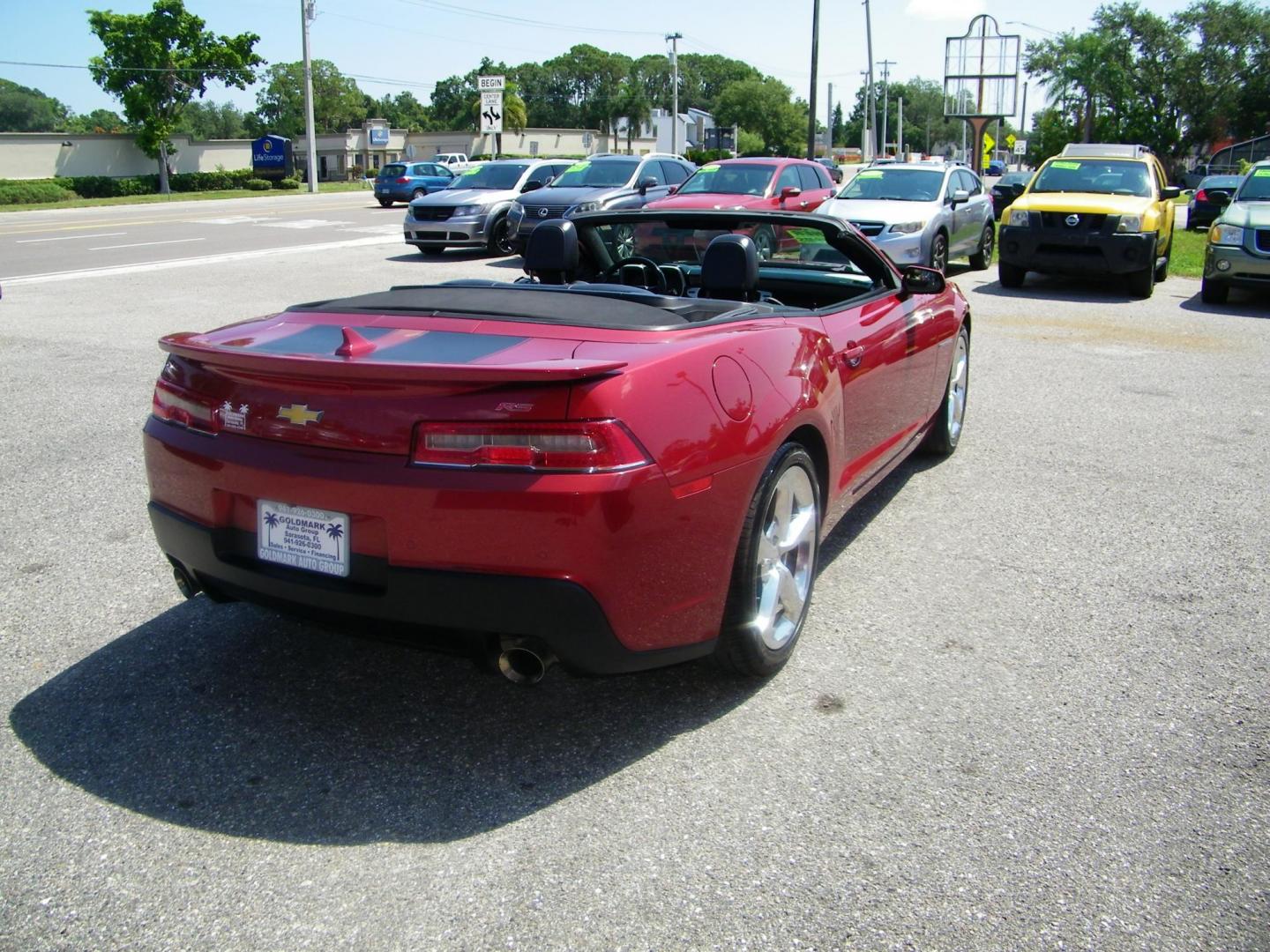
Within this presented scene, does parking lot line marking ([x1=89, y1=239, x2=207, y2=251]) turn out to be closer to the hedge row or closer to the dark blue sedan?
the dark blue sedan

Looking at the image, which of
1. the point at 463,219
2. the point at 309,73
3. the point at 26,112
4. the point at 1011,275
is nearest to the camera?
the point at 1011,275

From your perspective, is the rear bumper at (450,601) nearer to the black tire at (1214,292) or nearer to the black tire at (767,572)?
the black tire at (767,572)

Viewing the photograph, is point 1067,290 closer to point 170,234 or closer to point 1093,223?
point 1093,223

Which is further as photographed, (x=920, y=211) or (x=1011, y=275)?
(x=1011, y=275)

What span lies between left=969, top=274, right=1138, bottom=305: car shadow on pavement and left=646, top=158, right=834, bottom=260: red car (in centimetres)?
287

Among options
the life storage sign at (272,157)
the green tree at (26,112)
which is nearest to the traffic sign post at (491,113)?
the life storage sign at (272,157)

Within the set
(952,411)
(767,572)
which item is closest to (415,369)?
(767,572)

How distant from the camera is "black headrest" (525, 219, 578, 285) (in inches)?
185

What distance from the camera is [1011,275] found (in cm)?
1450

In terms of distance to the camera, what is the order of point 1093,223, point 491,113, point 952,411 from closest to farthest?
point 952,411
point 1093,223
point 491,113

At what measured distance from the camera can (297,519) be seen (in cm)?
287

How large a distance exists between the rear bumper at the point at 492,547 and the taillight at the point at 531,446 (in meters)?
0.03

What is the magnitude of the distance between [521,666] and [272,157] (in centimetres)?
5606

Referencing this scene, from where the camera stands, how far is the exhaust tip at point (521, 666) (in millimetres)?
2809
